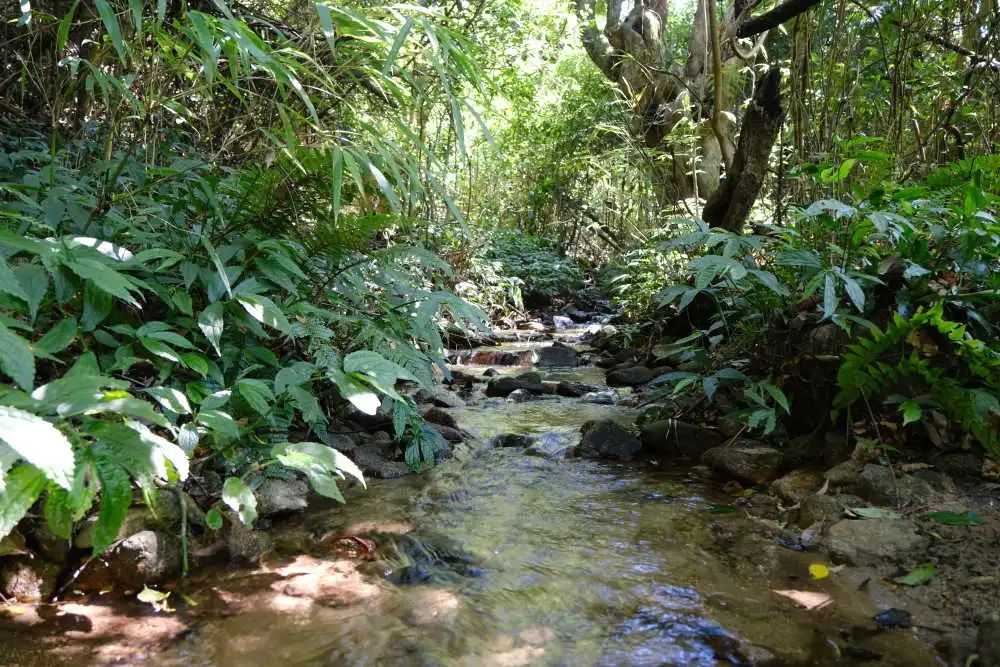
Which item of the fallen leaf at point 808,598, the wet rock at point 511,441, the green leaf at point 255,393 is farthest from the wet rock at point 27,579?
the wet rock at point 511,441

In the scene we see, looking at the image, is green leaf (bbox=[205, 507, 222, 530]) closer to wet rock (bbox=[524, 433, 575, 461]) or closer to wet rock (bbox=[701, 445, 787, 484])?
wet rock (bbox=[524, 433, 575, 461])

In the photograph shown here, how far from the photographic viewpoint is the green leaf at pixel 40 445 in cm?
85

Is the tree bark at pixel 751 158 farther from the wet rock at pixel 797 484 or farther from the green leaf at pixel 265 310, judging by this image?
the green leaf at pixel 265 310

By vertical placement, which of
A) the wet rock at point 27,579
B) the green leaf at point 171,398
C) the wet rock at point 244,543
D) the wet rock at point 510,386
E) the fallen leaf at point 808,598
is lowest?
the fallen leaf at point 808,598

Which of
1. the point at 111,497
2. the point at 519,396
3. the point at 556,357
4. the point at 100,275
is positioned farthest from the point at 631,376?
the point at 111,497

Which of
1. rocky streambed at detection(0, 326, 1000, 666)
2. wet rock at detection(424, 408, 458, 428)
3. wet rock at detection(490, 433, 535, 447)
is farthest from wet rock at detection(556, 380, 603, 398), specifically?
rocky streambed at detection(0, 326, 1000, 666)

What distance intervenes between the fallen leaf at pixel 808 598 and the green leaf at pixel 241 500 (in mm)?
1469

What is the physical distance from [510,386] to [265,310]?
297 cm

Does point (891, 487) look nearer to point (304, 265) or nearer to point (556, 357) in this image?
point (304, 265)

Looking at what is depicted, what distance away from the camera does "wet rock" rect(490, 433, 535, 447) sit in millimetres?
3516

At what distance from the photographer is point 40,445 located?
875mm

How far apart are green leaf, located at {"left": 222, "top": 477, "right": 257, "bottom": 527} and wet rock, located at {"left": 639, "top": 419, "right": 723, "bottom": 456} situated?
2158 millimetres

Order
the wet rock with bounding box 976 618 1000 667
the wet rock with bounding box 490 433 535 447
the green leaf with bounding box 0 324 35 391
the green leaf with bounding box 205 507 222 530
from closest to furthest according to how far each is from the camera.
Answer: the green leaf with bounding box 0 324 35 391, the wet rock with bounding box 976 618 1000 667, the green leaf with bounding box 205 507 222 530, the wet rock with bounding box 490 433 535 447

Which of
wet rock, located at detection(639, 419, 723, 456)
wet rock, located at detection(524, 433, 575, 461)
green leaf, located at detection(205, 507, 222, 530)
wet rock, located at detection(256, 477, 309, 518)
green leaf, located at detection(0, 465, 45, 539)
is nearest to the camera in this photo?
green leaf, located at detection(0, 465, 45, 539)
